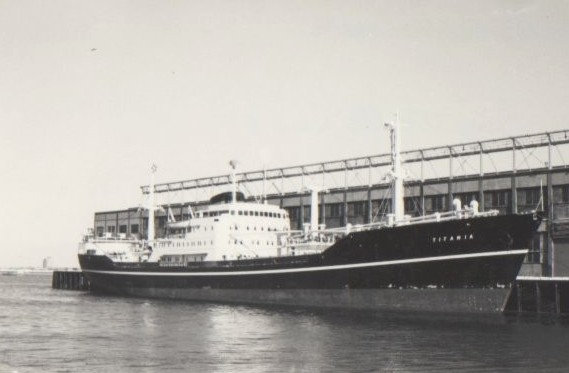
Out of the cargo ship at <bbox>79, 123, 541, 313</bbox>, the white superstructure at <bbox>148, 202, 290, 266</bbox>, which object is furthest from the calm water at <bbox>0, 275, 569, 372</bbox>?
the white superstructure at <bbox>148, 202, 290, 266</bbox>

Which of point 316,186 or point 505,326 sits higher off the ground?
point 316,186

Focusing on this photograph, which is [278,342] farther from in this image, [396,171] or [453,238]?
[396,171]

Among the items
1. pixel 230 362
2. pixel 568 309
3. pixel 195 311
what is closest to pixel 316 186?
pixel 195 311

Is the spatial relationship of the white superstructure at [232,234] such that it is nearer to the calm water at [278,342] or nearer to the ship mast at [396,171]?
the calm water at [278,342]

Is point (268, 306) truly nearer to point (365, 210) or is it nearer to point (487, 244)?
point (487, 244)

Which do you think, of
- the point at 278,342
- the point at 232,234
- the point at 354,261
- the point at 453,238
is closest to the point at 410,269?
the point at 453,238

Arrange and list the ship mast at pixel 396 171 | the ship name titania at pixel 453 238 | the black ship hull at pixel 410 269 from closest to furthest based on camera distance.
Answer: the black ship hull at pixel 410 269, the ship name titania at pixel 453 238, the ship mast at pixel 396 171

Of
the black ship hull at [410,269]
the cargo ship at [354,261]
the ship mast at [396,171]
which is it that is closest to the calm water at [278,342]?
the black ship hull at [410,269]
